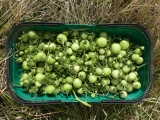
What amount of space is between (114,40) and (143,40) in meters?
0.15

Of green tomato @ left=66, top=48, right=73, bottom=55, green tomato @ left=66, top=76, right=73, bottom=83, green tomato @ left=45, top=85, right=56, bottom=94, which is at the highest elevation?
green tomato @ left=66, top=48, right=73, bottom=55

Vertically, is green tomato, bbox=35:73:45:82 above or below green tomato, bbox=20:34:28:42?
below

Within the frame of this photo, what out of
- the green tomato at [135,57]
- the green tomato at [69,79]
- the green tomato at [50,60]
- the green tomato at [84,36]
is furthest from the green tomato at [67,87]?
the green tomato at [135,57]

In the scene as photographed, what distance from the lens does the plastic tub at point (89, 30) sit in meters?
1.36

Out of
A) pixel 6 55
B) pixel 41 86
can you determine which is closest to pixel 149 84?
pixel 41 86

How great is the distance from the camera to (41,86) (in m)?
1.39

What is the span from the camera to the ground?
148 centimetres

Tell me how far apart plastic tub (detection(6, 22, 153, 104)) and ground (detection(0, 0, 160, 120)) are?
98mm

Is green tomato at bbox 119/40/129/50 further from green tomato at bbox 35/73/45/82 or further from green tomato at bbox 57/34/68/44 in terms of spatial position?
green tomato at bbox 35/73/45/82

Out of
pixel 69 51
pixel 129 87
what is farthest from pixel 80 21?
pixel 129 87

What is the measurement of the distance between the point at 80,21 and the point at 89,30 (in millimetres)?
115

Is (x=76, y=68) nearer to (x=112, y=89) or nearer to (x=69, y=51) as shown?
(x=69, y=51)

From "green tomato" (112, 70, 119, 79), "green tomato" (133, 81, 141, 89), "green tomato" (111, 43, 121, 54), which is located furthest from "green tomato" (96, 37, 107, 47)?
"green tomato" (133, 81, 141, 89)

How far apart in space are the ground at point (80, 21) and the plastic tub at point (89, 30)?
0.32 ft
